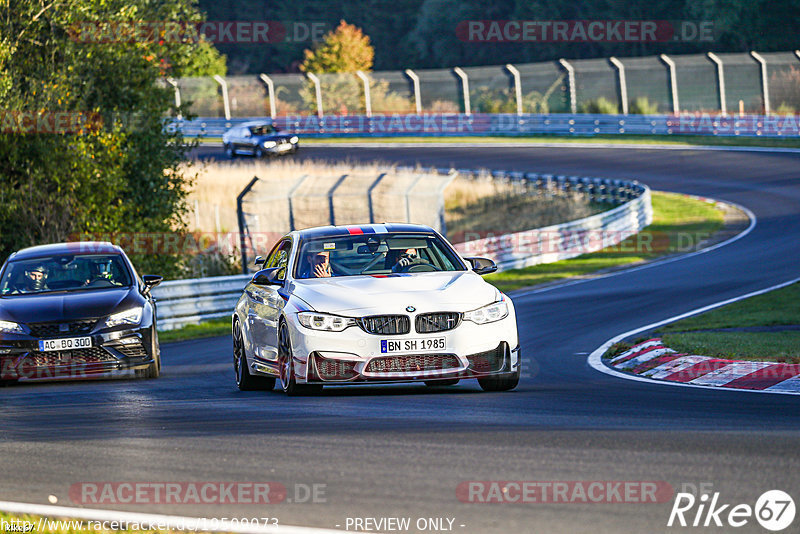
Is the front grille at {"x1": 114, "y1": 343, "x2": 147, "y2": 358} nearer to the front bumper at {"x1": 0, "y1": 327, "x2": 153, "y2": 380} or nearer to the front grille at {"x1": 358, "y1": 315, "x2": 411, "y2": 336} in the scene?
the front bumper at {"x1": 0, "y1": 327, "x2": 153, "y2": 380}

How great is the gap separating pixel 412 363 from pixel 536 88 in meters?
48.4

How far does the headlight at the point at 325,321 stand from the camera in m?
9.76

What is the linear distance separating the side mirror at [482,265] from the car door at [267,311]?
69.5 inches

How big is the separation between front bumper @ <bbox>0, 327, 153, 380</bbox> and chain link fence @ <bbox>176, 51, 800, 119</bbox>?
4172 cm

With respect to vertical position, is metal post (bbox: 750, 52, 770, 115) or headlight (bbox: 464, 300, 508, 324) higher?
metal post (bbox: 750, 52, 770, 115)

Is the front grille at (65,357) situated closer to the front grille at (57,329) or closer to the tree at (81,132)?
the front grille at (57,329)

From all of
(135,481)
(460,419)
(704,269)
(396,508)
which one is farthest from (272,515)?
(704,269)

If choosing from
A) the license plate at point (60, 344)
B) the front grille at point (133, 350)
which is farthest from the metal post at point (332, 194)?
the license plate at point (60, 344)

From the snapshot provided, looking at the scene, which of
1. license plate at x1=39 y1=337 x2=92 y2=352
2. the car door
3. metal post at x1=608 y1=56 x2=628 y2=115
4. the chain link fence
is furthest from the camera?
metal post at x1=608 y1=56 x2=628 y2=115

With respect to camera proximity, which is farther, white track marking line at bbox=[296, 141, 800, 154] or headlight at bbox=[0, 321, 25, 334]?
white track marking line at bbox=[296, 141, 800, 154]

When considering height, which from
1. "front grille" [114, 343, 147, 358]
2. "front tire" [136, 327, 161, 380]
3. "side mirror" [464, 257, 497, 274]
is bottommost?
"front tire" [136, 327, 161, 380]

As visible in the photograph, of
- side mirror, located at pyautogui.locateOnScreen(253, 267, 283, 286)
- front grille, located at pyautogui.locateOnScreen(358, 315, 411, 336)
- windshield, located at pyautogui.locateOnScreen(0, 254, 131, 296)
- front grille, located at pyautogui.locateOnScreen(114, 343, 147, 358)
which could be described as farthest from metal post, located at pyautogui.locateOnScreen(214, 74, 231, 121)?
front grille, located at pyautogui.locateOnScreen(358, 315, 411, 336)

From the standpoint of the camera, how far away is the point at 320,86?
60.2 m

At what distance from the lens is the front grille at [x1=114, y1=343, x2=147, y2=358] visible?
42.6 feet
